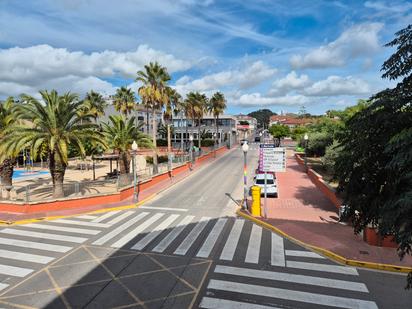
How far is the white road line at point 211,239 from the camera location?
11742mm

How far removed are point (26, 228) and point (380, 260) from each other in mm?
16177

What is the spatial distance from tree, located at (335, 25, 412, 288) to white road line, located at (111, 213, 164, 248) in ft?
31.6

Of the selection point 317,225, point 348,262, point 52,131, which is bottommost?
point 348,262

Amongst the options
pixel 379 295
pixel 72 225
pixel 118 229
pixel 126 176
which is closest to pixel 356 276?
pixel 379 295

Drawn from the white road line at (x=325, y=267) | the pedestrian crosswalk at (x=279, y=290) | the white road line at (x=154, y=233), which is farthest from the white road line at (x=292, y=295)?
the white road line at (x=154, y=233)

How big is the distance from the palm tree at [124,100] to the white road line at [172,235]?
135ft

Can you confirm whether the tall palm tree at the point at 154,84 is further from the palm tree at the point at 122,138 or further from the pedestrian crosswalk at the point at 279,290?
the pedestrian crosswalk at the point at 279,290

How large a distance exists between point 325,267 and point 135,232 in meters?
8.65

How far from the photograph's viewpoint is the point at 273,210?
17953 millimetres

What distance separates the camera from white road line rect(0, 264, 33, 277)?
10.1 m

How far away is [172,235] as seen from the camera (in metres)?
14.0

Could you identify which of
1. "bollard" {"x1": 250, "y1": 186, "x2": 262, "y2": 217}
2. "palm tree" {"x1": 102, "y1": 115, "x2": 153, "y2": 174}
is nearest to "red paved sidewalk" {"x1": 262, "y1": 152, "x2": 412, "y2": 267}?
"bollard" {"x1": 250, "y1": 186, "x2": 262, "y2": 217}

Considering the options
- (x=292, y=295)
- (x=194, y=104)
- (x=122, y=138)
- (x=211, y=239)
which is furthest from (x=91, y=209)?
(x=194, y=104)

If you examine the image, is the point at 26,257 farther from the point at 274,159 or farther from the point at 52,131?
the point at 274,159
